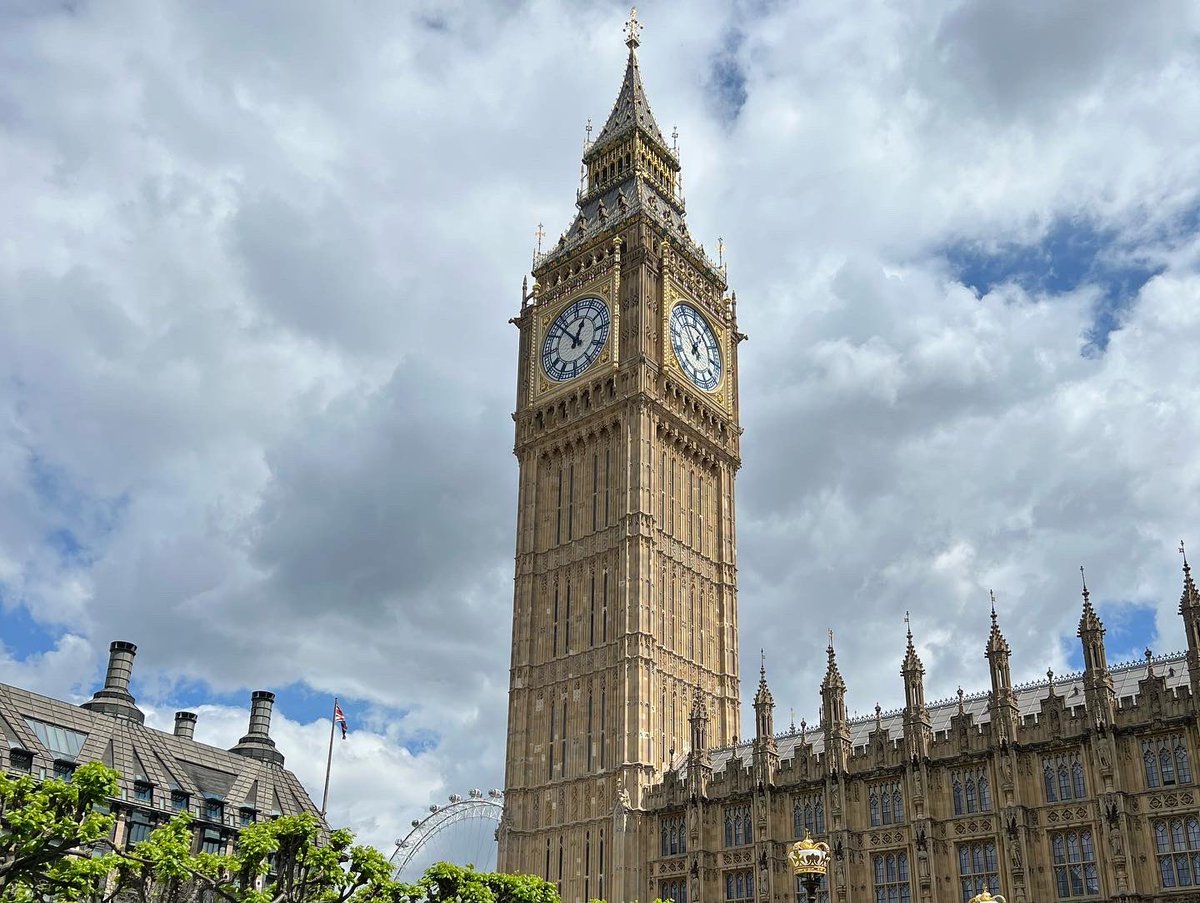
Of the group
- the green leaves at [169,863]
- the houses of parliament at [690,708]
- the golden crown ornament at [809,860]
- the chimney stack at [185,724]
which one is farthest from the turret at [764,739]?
the chimney stack at [185,724]

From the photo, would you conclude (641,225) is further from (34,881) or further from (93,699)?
(34,881)

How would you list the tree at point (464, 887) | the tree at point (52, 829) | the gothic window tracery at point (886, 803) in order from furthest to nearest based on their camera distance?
the gothic window tracery at point (886, 803) → the tree at point (464, 887) → the tree at point (52, 829)

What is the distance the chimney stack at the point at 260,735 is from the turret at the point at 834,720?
6038cm

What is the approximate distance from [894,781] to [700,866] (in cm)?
1375

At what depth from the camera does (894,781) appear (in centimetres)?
6831

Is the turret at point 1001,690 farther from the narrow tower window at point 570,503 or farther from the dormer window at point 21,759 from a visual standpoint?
the dormer window at point 21,759

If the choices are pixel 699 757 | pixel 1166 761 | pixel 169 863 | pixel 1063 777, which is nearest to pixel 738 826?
pixel 699 757

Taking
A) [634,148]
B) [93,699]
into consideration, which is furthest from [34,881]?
[634,148]

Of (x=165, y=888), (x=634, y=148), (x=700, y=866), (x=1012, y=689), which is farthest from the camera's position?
(x=634, y=148)

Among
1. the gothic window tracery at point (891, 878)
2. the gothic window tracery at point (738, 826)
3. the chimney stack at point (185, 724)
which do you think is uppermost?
the chimney stack at point (185, 724)

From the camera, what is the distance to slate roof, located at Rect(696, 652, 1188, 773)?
6475 centimetres

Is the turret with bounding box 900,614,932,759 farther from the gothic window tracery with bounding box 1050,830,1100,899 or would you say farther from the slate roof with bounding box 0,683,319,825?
the slate roof with bounding box 0,683,319,825

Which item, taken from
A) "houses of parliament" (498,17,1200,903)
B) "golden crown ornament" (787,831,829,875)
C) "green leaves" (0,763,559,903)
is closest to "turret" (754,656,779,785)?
"houses of parliament" (498,17,1200,903)

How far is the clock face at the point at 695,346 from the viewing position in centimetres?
9956
